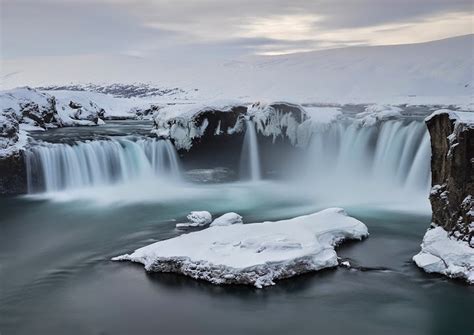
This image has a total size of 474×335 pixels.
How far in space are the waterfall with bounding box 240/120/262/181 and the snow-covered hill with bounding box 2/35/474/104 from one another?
25.4m

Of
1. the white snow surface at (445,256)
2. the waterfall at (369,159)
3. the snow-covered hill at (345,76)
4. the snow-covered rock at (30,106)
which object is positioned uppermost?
the snow-covered hill at (345,76)

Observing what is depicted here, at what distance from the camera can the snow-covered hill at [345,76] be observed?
213ft

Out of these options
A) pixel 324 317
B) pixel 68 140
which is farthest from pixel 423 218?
pixel 68 140

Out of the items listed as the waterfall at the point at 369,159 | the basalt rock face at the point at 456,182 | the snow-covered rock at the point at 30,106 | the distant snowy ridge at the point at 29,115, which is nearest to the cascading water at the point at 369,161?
the waterfall at the point at 369,159

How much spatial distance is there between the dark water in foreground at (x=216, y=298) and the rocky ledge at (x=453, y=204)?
50 centimetres

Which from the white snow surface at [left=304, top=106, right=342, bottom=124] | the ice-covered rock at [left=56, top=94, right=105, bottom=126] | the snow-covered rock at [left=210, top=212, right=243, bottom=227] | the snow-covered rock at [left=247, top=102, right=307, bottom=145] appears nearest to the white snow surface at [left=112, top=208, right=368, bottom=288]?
the snow-covered rock at [left=210, top=212, right=243, bottom=227]

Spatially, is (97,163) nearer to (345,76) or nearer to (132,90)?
(345,76)

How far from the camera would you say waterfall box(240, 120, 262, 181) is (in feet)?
88.5

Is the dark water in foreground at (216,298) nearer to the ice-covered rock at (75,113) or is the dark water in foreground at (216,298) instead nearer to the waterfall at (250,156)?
the waterfall at (250,156)

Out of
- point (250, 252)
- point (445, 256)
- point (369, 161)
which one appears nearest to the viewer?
point (445, 256)

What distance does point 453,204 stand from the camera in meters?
14.0

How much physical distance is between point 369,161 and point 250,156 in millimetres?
5966

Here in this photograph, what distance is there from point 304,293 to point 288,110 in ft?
52.9

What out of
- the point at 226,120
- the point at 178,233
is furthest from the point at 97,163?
the point at 178,233
